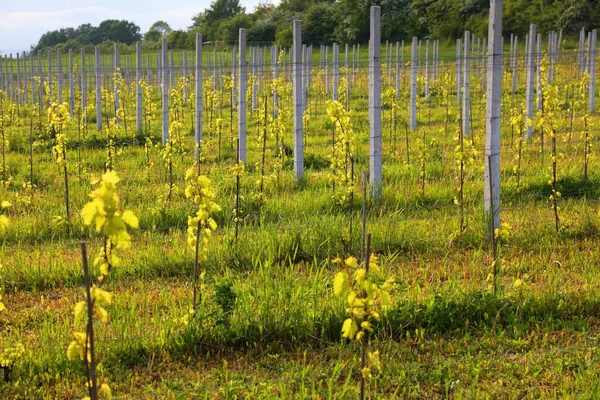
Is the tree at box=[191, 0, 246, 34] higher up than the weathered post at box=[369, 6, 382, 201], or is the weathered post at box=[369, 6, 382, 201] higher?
the tree at box=[191, 0, 246, 34]

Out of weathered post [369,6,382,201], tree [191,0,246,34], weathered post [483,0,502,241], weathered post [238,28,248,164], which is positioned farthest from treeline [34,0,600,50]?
weathered post [483,0,502,241]

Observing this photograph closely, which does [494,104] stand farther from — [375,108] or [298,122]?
[298,122]

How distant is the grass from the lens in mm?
4289

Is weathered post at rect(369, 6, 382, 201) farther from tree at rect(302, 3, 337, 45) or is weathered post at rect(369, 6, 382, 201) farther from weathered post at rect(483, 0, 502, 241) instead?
tree at rect(302, 3, 337, 45)

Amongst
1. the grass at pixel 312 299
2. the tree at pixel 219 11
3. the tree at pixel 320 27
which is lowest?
the grass at pixel 312 299

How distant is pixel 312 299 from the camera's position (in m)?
5.05

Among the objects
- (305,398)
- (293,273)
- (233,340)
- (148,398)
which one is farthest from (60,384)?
(293,273)

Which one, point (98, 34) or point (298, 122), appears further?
point (98, 34)

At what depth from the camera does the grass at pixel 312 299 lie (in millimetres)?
4289

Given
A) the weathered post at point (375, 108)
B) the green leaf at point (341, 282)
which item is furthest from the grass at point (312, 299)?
the green leaf at point (341, 282)

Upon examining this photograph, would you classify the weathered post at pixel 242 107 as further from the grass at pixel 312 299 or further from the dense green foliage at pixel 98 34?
the dense green foliage at pixel 98 34

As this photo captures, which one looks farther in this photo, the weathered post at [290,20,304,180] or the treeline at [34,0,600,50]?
the treeline at [34,0,600,50]

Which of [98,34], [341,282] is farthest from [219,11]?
[341,282]

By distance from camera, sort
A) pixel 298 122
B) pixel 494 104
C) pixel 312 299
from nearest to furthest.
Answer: pixel 312 299
pixel 494 104
pixel 298 122
